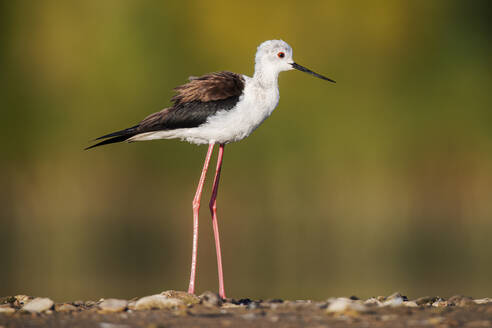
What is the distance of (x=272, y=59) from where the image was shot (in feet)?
34.1

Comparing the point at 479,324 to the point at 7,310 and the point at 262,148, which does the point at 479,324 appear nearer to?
the point at 7,310

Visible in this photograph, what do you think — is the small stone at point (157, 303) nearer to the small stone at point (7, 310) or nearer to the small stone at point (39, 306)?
the small stone at point (39, 306)

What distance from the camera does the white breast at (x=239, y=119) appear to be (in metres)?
9.89

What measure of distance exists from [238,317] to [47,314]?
1.95 m

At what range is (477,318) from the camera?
710 centimetres

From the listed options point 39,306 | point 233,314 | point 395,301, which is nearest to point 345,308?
point 233,314

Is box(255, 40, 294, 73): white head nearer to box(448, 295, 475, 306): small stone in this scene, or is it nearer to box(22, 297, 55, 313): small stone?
box(448, 295, 475, 306): small stone

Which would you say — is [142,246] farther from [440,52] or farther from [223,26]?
[440,52]

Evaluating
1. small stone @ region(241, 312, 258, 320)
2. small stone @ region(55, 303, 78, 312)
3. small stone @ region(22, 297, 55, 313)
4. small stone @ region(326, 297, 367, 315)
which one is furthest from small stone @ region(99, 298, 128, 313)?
small stone @ region(326, 297, 367, 315)

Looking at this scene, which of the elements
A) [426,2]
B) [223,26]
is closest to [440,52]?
[426,2]

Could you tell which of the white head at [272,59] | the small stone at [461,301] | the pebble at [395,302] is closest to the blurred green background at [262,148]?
the white head at [272,59]

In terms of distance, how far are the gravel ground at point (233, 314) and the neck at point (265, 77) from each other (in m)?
3.05

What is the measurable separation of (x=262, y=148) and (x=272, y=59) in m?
12.8

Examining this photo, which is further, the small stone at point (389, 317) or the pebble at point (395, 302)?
the pebble at point (395, 302)
